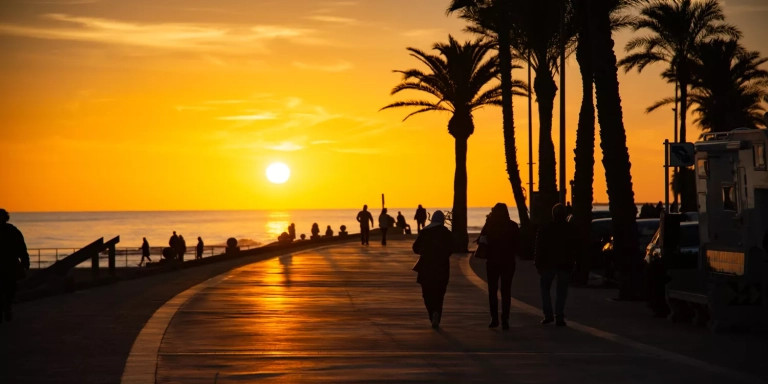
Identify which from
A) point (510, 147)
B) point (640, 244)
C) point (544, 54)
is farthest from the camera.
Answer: point (510, 147)

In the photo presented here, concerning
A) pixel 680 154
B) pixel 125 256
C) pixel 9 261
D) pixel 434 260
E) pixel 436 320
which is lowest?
pixel 436 320

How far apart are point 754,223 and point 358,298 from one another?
9242mm

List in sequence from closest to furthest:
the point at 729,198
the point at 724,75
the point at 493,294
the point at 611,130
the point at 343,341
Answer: the point at 343,341 < the point at 729,198 < the point at 493,294 < the point at 611,130 < the point at 724,75

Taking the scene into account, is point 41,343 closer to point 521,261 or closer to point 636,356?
point 636,356

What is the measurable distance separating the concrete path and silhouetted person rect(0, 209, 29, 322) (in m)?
2.13

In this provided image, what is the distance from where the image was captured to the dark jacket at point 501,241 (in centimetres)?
1894

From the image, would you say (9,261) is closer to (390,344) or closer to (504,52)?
(390,344)

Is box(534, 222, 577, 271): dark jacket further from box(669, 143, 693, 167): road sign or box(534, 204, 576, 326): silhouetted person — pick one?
box(669, 143, 693, 167): road sign

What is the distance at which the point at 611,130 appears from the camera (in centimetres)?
2698

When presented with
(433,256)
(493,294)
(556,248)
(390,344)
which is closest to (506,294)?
(493,294)

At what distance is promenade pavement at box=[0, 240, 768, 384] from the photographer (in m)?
13.2

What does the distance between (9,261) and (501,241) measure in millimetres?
7263

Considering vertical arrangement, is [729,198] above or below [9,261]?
above

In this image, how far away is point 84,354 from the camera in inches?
584
